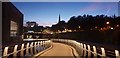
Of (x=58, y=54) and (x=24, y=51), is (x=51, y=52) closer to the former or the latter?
(x=58, y=54)

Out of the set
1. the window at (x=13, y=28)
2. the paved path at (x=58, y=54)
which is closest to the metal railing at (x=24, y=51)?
the paved path at (x=58, y=54)

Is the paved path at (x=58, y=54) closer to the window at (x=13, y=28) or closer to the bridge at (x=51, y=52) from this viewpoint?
the bridge at (x=51, y=52)

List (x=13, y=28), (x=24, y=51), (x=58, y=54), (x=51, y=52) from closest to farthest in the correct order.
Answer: (x=24, y=51) < (x=58, y=54) < (x=51, y=52) < (x=13, y=28)

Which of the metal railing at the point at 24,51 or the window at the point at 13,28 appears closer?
the metal railing at the point at 24,51

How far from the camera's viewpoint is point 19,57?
17.9 metres

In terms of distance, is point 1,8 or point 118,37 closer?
point 118,37

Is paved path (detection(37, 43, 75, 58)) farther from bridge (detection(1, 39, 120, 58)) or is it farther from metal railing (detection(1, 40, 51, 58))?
metal railing (detection(1, 40, 51, 58))

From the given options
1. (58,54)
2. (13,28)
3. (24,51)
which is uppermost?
(13,28)

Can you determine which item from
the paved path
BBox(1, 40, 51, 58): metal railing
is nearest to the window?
the paved path

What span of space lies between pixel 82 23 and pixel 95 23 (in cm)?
1201

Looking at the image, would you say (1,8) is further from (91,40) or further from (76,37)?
(76,37)

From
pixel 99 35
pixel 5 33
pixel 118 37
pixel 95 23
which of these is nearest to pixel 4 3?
pixel 5 33

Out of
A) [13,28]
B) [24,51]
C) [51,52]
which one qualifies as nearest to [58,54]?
[51,52]

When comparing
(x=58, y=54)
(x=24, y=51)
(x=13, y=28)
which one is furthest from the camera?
(x=13, y=28)
